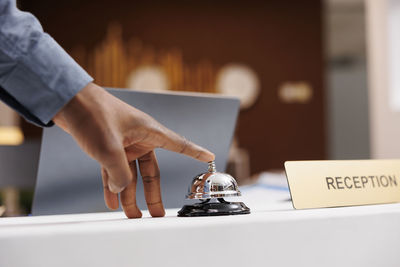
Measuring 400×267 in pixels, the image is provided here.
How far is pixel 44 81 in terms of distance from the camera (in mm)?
619

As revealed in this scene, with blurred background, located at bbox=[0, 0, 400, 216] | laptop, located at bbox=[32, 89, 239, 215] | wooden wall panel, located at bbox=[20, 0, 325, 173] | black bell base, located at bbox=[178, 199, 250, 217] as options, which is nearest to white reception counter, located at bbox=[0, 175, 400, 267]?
black bell base, located at bbox=[178, 199, 250, 217]

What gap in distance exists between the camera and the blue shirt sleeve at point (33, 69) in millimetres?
610

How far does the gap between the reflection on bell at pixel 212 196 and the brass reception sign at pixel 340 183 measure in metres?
0.09

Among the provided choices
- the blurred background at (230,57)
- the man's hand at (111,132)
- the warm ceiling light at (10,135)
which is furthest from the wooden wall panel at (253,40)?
the man's hand at (111,132)

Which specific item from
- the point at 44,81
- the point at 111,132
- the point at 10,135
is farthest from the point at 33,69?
the point at 10,135

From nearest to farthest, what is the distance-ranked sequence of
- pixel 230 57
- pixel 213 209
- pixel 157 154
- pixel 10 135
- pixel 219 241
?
pixel 219 241
pixel 213 209
pixel 157 154
pixel 10 135
pixel 230 57

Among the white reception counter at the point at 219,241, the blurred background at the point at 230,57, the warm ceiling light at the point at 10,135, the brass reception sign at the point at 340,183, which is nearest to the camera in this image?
the white reception counter at the point at 219,241

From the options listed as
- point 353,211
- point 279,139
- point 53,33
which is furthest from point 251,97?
point 353,211

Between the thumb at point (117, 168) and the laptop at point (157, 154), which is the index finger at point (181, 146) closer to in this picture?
the thumb at point (117, 168)

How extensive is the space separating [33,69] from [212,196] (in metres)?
0.32

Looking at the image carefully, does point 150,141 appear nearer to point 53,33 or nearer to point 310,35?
point 53,33

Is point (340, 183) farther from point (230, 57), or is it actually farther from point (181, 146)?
point (230, 57)

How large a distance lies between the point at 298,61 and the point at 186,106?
16.7 feet

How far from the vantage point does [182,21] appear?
223 inches
